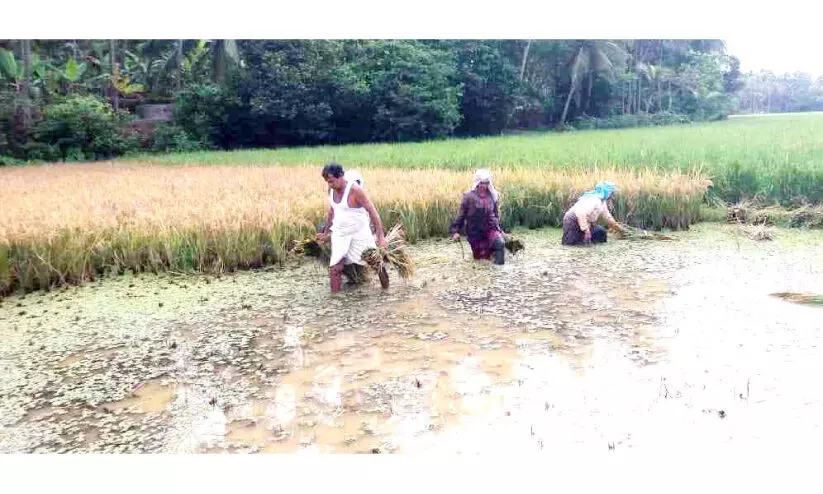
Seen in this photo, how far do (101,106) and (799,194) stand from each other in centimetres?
598

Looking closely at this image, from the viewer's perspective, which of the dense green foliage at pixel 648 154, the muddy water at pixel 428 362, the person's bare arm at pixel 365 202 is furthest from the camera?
the dense green foliage at pixel 648 154

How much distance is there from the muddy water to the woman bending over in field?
0.20 m

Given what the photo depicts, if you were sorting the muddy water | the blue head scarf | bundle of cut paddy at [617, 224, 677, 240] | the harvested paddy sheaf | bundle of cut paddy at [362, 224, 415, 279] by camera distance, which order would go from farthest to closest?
bundle of cut paddy at [617, 224, 677, 240] → the blue head scarf → the harvested paddy sheaf → bundle of cut paddy at [362, 224, 415, 279] → the muddy water

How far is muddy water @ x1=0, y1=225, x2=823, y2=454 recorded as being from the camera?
7.48ft

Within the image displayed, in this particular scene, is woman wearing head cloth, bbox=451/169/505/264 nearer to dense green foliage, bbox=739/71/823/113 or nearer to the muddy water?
the muddy water

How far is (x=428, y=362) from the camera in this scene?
2938 mm

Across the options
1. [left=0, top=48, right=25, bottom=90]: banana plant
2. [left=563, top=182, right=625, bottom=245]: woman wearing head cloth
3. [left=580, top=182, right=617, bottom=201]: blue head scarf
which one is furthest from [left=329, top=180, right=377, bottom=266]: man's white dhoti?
[left=0, top=48, right=25, bottom=90]: banana plant

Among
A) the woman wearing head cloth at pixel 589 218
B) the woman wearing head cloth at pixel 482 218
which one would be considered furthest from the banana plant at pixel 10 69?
the woman wearing head cloth at pixel 589 218

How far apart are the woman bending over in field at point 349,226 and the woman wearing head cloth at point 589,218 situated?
182cm

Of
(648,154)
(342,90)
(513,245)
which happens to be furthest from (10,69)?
(648,154)

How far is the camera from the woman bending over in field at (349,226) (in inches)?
154

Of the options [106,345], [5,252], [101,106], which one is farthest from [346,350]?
[101,106]

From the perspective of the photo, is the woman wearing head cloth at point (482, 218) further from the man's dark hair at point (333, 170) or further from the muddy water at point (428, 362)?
the man's dark hair at point (333, 170)
